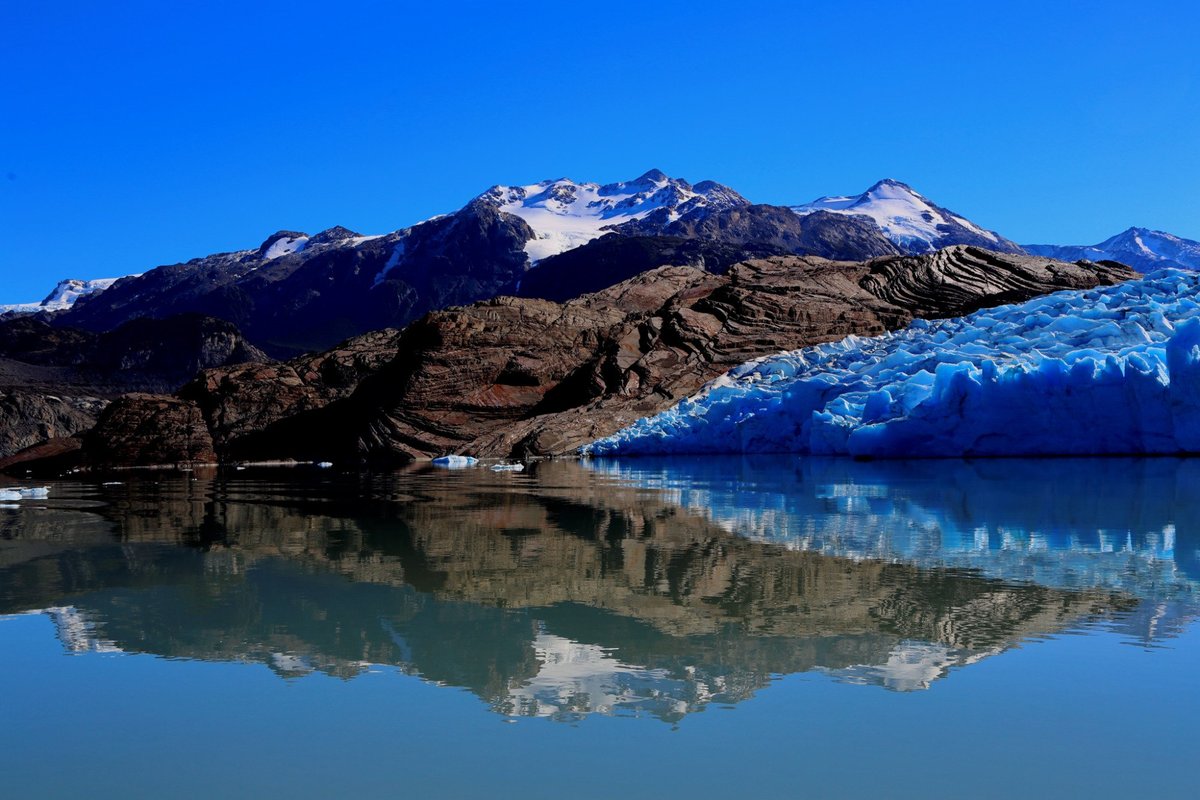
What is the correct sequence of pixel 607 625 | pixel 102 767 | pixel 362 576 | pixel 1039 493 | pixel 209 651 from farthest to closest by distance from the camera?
1. pixel 1039 493
2. pixel 362 576
3. pixel 607 625
4. pixel 209 651
5. pixel 102 767

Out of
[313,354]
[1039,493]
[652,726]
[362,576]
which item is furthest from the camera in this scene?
[313,354]

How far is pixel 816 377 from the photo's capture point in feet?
102

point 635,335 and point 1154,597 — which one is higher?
point 635,335

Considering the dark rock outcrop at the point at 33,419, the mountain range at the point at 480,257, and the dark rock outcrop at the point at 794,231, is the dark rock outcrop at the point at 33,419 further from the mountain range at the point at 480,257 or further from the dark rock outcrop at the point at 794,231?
the dark rock outcrop at the point at 794,231

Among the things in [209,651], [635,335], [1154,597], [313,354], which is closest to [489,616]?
[209,651]

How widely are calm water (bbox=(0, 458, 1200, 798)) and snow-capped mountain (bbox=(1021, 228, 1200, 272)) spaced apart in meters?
178

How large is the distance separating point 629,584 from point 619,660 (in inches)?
103

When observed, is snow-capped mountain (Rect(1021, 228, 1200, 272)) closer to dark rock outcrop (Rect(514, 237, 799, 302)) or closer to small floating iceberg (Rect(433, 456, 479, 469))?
dark rock outcrop (Rect(514, 237, 799, 302))

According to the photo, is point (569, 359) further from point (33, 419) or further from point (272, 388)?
point (33, 419)

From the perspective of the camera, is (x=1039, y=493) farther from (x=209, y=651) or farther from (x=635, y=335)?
(x=635, y=335)

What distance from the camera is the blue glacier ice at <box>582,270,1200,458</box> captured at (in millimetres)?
22656

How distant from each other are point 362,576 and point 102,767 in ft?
16.3

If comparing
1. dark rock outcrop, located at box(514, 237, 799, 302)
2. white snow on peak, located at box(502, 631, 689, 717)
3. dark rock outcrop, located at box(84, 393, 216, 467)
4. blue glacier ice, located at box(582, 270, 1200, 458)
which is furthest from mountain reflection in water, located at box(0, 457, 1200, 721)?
dark rock outcrop, located at box(514, 237, 799, 302)

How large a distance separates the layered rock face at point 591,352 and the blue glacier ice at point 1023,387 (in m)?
12.1
